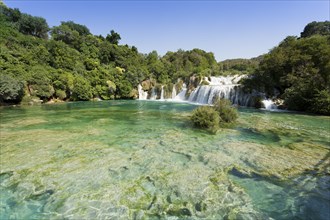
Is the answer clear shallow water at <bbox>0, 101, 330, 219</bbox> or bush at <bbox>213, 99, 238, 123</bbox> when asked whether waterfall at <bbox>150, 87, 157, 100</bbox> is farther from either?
clear shallow water at <bbox>0, 101, 330, 219</bbox>

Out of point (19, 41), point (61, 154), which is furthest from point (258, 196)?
point (19, 41)

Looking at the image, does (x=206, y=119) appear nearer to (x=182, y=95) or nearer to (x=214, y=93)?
(x=214, y=93)

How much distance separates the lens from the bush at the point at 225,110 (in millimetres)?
12812

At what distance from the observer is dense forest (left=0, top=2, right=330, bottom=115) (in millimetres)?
20500

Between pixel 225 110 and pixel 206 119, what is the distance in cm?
238

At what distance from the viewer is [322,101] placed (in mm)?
17266

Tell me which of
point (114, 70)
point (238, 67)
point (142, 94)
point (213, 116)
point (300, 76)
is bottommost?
point (213, 116)

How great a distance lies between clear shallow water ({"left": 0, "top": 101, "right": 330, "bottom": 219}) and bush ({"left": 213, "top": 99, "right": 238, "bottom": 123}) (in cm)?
336

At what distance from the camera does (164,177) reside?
5.46 meters

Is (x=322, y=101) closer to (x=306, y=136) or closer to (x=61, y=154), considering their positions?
(x=306, y=136)

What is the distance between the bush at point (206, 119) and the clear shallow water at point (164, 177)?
57.0 inches

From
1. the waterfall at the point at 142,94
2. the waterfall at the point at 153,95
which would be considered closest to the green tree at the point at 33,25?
the waterfall at the point at 142,94

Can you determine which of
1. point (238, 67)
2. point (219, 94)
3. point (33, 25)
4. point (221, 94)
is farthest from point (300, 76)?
point (33, 25)

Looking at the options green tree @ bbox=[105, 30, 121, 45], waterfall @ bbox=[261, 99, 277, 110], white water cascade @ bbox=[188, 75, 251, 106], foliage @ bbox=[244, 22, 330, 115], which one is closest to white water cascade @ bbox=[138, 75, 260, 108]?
white water cascade @ bbox=[188, 75, 251, 106]
